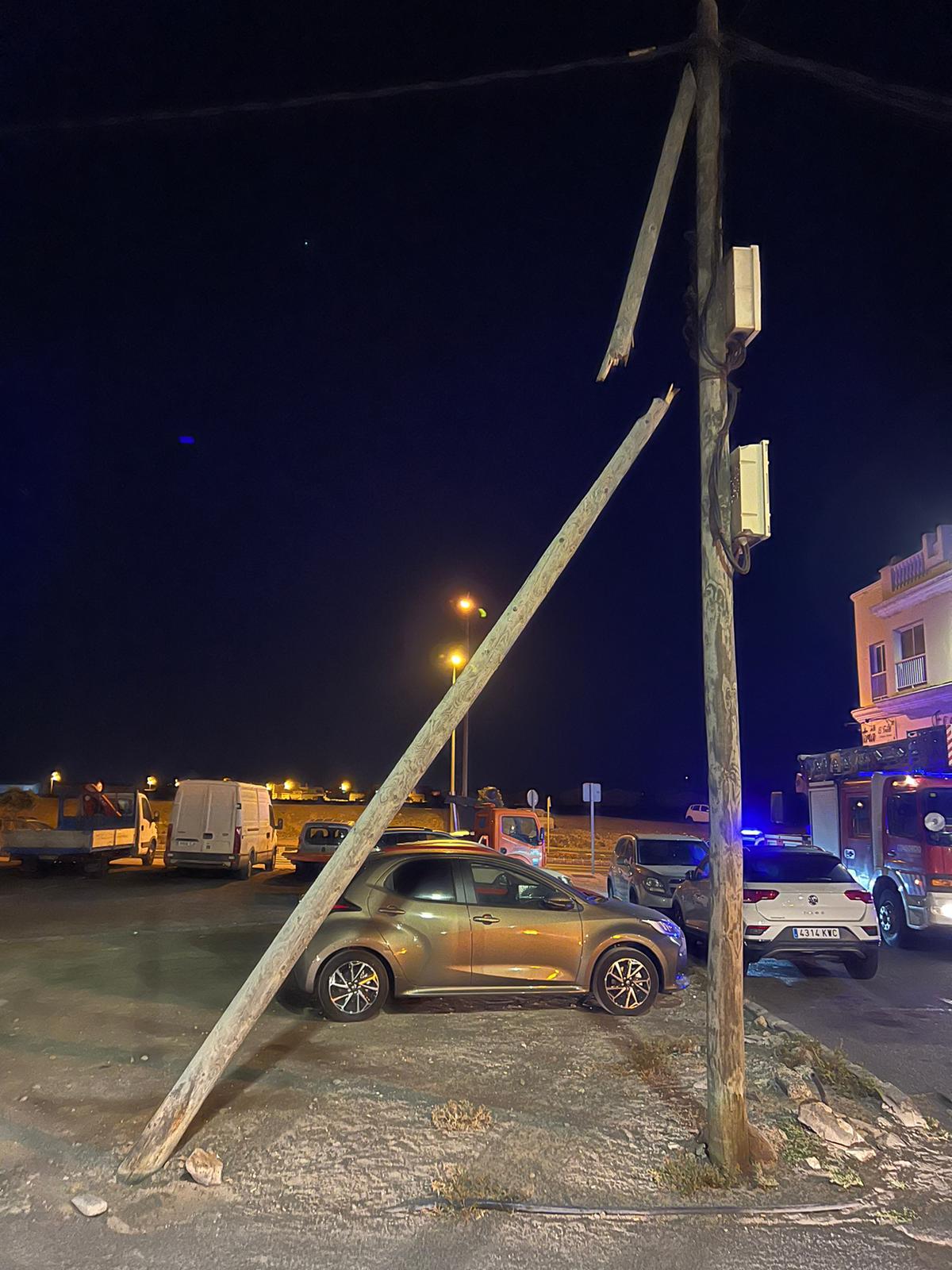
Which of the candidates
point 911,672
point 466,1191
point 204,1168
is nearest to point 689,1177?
point 466,1191

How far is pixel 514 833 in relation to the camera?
2136cm

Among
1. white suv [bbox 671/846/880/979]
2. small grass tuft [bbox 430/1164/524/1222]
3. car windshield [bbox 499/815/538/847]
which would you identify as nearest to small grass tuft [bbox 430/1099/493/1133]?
small grass tuft [bbox 430/1164/524/1222]

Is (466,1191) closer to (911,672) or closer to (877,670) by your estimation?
(911,672)

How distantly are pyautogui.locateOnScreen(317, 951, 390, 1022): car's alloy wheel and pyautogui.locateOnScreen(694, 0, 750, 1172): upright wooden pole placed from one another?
12.4 feet

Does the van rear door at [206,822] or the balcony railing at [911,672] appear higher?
the balcony railing at [911,672]

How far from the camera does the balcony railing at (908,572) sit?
2883 cm

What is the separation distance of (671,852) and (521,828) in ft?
21.1

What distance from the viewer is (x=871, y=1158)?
203 inches

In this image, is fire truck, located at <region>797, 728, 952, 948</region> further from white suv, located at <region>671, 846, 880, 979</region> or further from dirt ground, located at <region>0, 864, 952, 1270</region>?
dirt ground, located at <region>0, 864, 952, 1270</region>

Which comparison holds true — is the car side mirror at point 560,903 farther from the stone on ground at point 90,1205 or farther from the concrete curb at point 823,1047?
the stone on ground at point 90,1205

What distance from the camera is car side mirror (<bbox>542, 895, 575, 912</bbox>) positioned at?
863cm

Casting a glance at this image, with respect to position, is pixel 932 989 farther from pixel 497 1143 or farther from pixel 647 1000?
pixel 497 1143

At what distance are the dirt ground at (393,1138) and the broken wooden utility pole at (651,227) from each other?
4723 millimetres

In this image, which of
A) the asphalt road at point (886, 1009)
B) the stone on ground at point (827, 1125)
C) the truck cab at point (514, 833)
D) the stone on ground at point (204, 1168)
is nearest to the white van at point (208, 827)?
the truck cab at point (514, 833)
